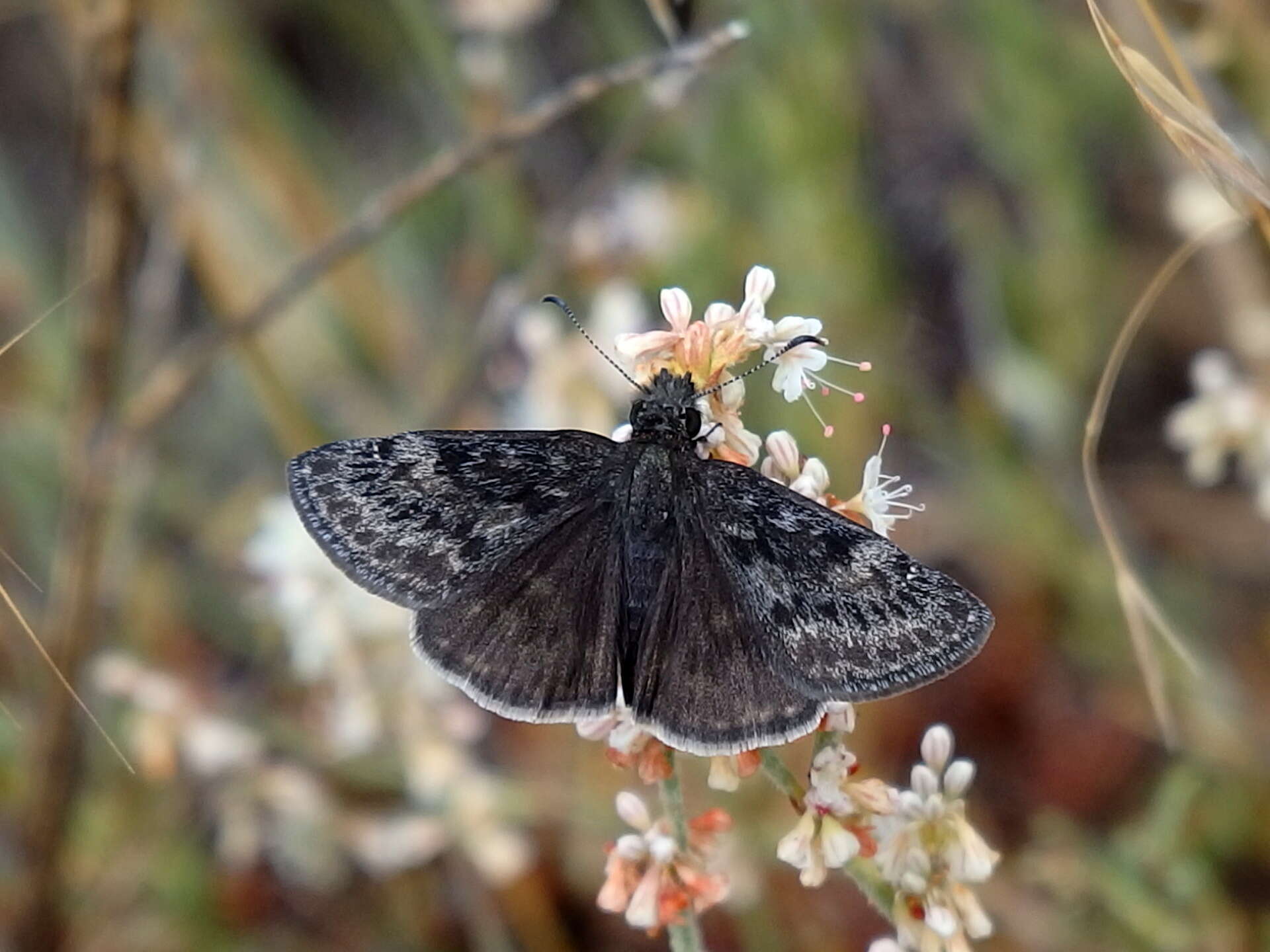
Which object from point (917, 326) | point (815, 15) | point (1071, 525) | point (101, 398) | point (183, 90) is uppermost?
point (183, 90)

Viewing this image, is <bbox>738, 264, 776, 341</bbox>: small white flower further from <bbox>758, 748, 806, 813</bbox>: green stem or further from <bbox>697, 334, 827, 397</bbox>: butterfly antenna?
<bbox>758, 748, 806, 813</bbox>: green stem

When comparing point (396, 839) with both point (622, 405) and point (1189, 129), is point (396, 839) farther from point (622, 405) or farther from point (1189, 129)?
point (1189, 129)

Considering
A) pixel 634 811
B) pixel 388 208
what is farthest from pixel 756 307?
pixel 388 208

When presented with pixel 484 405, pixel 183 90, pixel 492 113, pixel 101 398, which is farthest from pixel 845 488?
pixel 183 90

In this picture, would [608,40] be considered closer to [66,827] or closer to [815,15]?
[815,15]

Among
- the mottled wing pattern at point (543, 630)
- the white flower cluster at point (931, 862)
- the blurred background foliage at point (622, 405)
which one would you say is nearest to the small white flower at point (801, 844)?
the white flower cluster at point (931, 862)

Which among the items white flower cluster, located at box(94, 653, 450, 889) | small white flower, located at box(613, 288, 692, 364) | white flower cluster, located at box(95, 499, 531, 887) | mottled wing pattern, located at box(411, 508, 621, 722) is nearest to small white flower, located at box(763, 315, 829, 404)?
small white flower, located at box(613, 288, 692, 364)

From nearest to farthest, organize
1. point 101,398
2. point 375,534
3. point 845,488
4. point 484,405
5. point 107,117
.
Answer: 1. point 375,534
2. point 107,117
3. point 101,398
4. point 845,488
5. point 484,405
